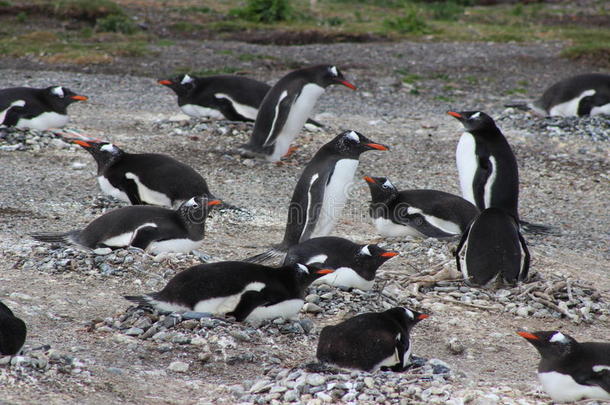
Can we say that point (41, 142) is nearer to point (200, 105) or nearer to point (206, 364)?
point (200, 105)

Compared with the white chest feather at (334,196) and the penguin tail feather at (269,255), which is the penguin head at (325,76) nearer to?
the white chest feather at (334,196)

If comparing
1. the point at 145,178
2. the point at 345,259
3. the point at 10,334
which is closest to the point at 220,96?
the point at 145,178

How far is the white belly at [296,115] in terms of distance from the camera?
8.62 metres

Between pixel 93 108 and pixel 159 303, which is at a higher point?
pixel 159 303

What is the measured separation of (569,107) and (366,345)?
7.13 metres

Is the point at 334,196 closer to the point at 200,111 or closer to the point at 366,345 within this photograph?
the point at 366,345

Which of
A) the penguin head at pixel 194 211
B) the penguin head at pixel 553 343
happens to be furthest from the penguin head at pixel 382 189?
the penguin head at pixel 553 343

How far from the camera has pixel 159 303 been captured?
4395 mm

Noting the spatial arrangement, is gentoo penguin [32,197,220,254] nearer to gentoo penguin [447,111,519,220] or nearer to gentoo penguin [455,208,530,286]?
gentoo penguin [455,208,530,286]

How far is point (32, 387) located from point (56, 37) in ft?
42.0

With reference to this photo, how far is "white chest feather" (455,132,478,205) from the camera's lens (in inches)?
274

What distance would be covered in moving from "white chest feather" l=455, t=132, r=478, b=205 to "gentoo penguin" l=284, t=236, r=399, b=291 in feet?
6.64

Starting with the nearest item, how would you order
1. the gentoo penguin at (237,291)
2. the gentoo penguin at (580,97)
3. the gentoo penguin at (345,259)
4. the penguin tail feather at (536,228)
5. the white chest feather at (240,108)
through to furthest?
1. the gentoo penguin at (237,291)
2. the gentoo penguin at (345,259)
3. the penguin tail feather at (536,228)
4. the white chest feather at (240,108)
5. the gentoo penguin at (580,97)

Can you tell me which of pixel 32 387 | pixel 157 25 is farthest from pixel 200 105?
pixel 157 25
